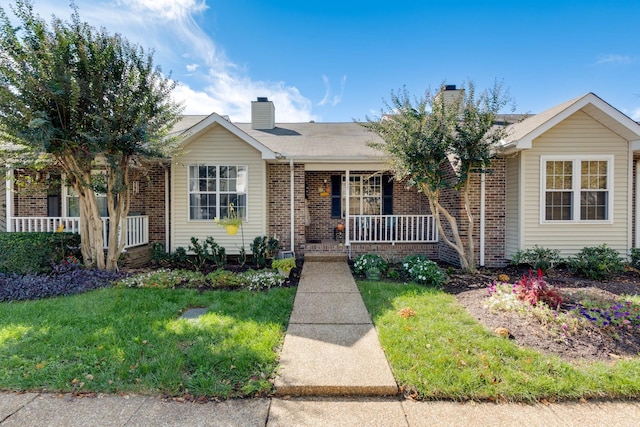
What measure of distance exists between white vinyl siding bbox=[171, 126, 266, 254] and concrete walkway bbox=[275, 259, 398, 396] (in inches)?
134

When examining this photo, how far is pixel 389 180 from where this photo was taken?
8.95m

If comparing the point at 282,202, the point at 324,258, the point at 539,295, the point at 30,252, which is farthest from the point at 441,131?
the point at 30,252

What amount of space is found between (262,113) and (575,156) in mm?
10441

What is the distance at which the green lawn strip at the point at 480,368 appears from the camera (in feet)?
9.25

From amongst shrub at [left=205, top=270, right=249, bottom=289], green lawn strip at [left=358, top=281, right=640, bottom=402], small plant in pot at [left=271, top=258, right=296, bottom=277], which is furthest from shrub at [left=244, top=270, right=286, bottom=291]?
green lawn strip at [left=358, top=281, right=640, bottom=402]

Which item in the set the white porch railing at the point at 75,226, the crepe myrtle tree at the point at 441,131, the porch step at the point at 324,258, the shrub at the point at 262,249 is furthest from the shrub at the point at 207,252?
the crepe myrtle tree at the point at 441,131

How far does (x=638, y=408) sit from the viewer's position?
270 cm

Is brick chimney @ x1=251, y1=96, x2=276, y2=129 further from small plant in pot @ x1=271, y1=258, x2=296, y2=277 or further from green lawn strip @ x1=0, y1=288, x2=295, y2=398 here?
green lawn strip @ x1=0, y1=288, x2=295, y2=398

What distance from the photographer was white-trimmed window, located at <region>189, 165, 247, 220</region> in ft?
27.9

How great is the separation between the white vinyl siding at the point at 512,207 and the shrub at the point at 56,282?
9.83 meters

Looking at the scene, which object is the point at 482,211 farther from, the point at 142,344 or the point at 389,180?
the point at 142,344

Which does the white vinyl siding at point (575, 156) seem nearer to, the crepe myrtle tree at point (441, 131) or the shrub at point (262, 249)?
the crepe myrtle tree at point (441, 131)

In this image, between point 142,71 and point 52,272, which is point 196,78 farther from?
point 52,272

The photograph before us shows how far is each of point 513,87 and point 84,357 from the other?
8678 millimetres
